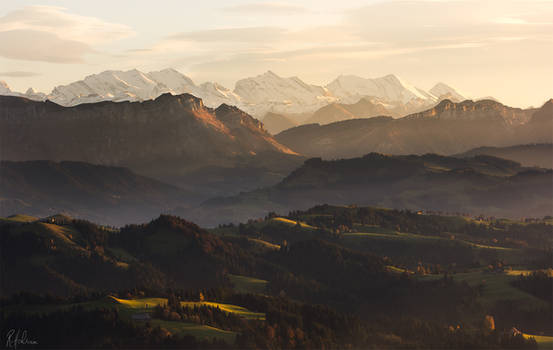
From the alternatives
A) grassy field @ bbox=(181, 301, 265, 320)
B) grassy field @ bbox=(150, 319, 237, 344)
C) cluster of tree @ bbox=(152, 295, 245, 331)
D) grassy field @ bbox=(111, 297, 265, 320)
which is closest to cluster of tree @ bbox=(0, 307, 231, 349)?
grassy field @ bbox=(150, 319, 237, 344)

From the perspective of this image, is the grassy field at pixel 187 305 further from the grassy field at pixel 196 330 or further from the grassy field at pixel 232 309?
→ the grassy field at pixel 196 330

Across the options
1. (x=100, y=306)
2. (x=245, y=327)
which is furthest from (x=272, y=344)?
(x=100, y=306)

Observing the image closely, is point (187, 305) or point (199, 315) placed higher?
point (187, 305)

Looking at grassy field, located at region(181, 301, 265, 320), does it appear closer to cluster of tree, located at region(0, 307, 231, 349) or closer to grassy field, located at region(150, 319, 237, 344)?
grassy field, located at region(150, 319, 237, 344)

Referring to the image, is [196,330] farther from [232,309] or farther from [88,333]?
[232,309]

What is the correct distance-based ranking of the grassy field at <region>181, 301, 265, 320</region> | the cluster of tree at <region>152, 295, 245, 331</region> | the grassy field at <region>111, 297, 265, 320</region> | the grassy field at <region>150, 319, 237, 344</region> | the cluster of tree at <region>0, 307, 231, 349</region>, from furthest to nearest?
the grassy field at <region>181, 301, 265, 320</region> < the grassy field at <region>111, 297, 265, 320</region> < the cluster of tree at <region>152, 295, 245, 331</region> < the grassy field at <region>150, 319, 237, 344</region> < the cluster of tree at <region>0, 307, 231, 349</region>

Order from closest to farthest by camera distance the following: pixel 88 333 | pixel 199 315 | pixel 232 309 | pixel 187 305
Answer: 1. pixel 88 333
2. pixel 199 315
3. pixel 187 305
4. pixel 232 309

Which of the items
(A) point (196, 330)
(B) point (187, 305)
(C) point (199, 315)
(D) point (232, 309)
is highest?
(B) point (187, 305)

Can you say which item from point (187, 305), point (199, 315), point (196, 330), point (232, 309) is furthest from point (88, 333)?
point (232, 309)

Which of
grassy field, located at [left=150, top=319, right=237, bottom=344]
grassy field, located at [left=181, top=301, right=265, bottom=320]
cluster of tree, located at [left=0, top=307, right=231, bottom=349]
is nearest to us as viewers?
cluster of tree, located at [left=0, top=307, right=231, bottom=349]

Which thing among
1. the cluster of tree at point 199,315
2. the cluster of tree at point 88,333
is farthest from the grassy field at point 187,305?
the cluster of tree at point 88,333

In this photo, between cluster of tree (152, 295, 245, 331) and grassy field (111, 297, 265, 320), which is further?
grassy field (111, 297, 265, 320)

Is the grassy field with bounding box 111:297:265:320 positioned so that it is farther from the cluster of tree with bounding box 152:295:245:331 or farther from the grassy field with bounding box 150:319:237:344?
the grassy field with bounding box 150:319:237:344
